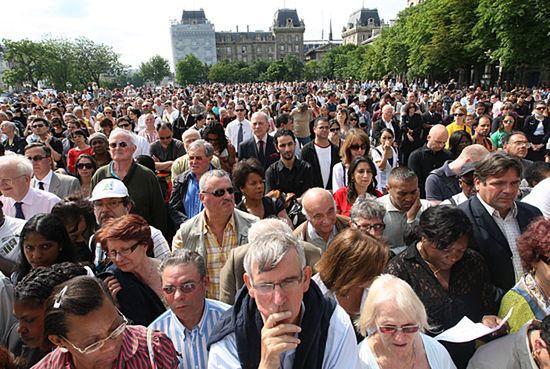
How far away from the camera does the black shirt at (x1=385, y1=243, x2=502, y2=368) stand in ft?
8.23

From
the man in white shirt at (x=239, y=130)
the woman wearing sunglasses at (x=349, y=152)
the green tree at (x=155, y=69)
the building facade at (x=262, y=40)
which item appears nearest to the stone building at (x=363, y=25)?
the building facade at (x=262, y=40)

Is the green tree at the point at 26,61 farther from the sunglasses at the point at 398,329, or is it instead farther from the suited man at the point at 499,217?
the sunglasses at the point at 398,329

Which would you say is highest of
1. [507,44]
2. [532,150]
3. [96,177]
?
[507,44]

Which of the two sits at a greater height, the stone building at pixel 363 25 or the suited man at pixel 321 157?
the stone building at pixel 363 25

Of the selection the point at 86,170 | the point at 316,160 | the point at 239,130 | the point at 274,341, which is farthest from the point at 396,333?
the point at 239,130

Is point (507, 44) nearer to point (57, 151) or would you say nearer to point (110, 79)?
point (57, 151)

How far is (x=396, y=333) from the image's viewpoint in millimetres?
1971

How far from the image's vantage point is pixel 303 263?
1.70 meters

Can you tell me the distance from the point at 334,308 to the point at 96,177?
12.2 ft

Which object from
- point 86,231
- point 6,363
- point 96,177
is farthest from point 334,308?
point 96,177

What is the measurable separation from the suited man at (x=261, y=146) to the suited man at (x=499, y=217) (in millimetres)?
3849

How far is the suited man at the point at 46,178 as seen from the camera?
472 cm

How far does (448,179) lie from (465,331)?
2.47 metres

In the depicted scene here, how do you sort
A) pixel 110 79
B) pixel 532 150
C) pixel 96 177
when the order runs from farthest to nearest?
1. pixel 110 79
2. pixel 532 150
3. pixel 96 177
